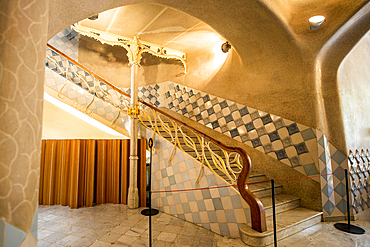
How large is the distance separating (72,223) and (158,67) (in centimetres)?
511

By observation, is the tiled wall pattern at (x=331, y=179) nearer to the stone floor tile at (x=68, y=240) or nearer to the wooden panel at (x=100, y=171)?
the stone floor tile at (x=68, y=240)

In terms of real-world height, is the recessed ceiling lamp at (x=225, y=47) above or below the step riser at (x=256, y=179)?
above

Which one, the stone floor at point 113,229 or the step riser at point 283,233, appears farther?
the stone floor at point 113,229

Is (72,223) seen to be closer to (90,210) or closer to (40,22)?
(90,210)

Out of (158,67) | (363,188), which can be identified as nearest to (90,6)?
(158,67)

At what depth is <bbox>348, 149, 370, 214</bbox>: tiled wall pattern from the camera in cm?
354

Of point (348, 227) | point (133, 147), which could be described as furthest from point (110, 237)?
point (348, 227)

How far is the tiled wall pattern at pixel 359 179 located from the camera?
3.54 m

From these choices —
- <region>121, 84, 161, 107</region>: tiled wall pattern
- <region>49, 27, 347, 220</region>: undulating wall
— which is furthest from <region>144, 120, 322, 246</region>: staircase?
<region>121, 84, 161, 107</region>: tiled wall pattern

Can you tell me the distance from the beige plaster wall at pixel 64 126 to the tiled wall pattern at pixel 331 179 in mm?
4306

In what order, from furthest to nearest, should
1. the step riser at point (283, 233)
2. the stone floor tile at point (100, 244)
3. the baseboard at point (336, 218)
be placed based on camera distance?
the baseboard at point (336, 218) → the stone floor tile at point (100, 244) → the step riser at point (283, 233)

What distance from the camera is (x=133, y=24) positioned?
446 centimetres

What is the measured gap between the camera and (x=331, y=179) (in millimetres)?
3479

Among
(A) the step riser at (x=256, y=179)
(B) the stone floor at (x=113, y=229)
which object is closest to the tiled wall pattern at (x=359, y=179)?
(A) the step riser at (x=256, y=179)
